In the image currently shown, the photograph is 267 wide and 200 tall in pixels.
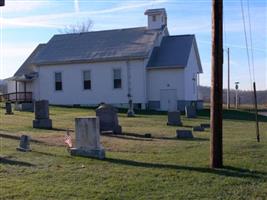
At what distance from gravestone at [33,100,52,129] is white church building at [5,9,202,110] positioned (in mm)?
20432

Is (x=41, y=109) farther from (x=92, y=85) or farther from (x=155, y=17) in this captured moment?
(x=155, y=17)

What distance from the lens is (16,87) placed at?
49.2 meters

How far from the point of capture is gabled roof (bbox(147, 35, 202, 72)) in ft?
144

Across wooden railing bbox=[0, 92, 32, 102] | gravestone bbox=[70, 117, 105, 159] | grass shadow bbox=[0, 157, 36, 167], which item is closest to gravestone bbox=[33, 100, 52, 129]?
gravestone bbox=[70, 117, 105, 159]

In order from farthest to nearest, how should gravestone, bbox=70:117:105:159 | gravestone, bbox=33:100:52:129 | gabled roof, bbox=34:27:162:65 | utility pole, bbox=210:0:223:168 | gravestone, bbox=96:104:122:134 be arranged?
1. gabled roof, bbox=34:27:162:65
2. gravestone, bbox=33:100:52:129
3. gravestone, bbox=96:104:122:134
4. gravestone, bbox=70:117:105:159
5. utility pole, bbox=210:0:223:168

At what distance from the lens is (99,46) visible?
48.1 meters

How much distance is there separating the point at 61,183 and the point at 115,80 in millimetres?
35266

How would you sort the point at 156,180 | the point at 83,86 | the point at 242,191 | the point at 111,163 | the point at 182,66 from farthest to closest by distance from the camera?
the point at 83,86
the point at 182,66
the point at 111,163
the point at 156,180
the point at 242,191

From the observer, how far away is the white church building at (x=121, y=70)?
4412 centimetres

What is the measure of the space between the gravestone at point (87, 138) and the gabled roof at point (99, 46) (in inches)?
1195

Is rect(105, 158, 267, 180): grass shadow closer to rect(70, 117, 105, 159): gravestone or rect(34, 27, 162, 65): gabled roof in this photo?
rect(70, 117, 105, 159): gravestone

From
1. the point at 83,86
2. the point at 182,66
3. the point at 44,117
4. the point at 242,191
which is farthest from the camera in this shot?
the point at 83,86

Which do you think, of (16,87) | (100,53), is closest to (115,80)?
(100,53)

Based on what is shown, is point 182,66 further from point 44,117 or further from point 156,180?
point 156,180
